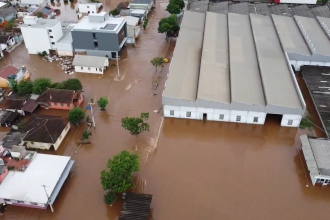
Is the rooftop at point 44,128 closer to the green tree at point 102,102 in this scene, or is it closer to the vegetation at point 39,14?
the green tree at point 102,102

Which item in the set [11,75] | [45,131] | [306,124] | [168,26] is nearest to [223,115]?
[306,124]

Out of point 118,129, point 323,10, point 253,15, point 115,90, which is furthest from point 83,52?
point 323,10

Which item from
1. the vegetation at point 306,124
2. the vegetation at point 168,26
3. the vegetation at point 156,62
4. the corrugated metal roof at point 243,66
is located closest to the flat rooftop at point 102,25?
the vegetation at point 168,26

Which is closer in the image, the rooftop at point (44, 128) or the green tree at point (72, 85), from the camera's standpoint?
the rooftop at point (44, 128)

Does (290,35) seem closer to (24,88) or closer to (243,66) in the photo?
(243,66)

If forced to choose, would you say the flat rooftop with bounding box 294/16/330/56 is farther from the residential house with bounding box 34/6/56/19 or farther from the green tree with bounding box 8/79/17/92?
the residential house with bounding box 34/6/56/19

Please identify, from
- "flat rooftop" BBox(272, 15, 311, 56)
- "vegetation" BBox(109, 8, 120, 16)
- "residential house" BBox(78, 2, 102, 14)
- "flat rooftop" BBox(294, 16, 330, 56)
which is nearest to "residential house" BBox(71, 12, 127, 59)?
"vegetation" BBox(109, 8, 120, 16)
